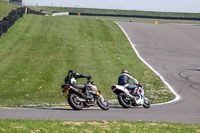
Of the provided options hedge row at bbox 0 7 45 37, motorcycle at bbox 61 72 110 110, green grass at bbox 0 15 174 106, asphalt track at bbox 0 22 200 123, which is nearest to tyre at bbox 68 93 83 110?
motorcycle at bbox 61 72 110 110

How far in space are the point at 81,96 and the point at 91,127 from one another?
15.5 feet

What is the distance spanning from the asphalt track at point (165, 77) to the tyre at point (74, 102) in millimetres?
194

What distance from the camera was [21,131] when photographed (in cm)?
1007

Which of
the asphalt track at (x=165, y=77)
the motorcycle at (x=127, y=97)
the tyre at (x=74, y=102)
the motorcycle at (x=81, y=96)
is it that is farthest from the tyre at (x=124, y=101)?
the tyre at (x=74, y=102)

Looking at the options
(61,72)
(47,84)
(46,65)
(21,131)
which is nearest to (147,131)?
(21,131)

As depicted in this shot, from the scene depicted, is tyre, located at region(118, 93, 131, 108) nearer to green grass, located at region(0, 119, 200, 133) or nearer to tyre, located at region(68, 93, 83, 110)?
tyre, located at region(68, 93, 83, 110)

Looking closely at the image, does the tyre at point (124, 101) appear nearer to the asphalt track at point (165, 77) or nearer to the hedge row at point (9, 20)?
the asphalt track at point (165, 77)

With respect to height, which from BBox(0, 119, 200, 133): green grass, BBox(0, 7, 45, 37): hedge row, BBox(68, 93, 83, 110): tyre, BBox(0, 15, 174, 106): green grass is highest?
BBox(0, 7, 45, 37): hedge row

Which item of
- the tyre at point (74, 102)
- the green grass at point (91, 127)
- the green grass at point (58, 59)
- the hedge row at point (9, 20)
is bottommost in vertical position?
the green grass at point (58, 59)

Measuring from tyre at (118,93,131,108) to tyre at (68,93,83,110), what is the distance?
2.14 meters

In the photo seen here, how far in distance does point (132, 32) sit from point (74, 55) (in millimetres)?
15484

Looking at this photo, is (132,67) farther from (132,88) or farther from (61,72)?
(132,88)

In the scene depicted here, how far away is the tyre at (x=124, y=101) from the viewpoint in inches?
680

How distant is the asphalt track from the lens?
45.8 ft
